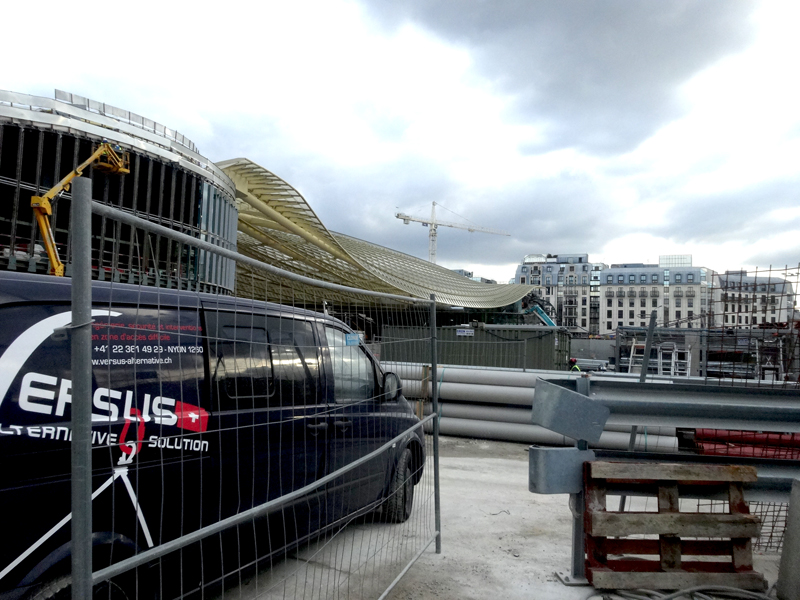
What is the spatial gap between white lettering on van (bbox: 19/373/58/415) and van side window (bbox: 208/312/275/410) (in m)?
0.68

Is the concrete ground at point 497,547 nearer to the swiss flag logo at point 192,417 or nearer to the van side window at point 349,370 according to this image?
the van side window at point 349,370

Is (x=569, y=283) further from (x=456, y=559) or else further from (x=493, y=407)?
(x=456, y=559)

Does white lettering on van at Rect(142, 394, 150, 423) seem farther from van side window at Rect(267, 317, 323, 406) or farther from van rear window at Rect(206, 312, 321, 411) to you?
van side window at Rect(267, 317, 323, 406)

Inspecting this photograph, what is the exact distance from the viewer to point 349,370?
12.3 feet

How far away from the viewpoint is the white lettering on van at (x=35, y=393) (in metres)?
2.17

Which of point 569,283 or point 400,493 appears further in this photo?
point 569,283

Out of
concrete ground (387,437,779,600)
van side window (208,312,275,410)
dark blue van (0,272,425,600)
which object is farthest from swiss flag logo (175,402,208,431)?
concrete ground (387,437,779,600)

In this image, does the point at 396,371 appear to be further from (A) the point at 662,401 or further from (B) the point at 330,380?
(A) the point at 662,401

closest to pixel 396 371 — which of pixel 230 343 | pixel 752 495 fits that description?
pixel 230 343

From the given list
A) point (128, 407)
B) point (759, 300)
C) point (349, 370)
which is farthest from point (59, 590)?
point (759, 300)

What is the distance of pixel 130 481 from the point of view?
2.37 metres

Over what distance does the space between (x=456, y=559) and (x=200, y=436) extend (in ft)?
8.68

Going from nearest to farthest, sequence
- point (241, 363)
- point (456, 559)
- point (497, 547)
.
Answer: point (241, 363) → point (456, 559) → point (497, 547)

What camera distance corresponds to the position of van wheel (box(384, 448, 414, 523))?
4.59 meters
